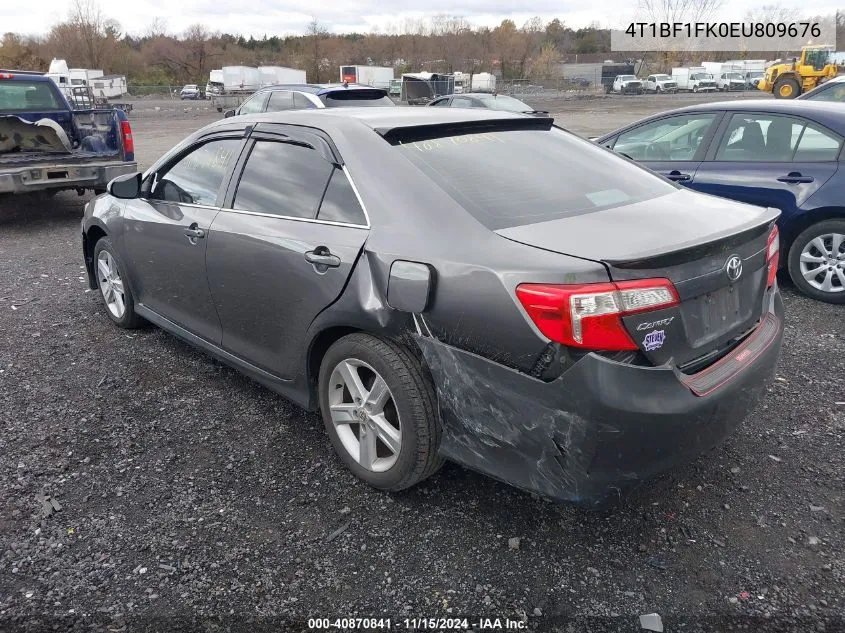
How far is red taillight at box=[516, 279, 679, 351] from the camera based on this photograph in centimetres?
214

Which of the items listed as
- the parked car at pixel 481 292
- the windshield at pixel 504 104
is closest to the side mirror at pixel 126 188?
the parked car at pixel 481 292

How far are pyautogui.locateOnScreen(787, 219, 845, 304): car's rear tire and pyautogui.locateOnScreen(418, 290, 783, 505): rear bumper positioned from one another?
3200mm

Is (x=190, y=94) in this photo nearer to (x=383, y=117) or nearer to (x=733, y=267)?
(x=383, y=117)

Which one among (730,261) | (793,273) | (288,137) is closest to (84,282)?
(288,137)

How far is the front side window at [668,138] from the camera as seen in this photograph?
5965 mm

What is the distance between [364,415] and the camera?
2.87 meters

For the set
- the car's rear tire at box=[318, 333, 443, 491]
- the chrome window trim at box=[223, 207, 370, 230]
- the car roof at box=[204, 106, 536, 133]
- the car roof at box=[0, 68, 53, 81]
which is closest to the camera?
the car's rear tire at box=[318, 333, 443, 491]

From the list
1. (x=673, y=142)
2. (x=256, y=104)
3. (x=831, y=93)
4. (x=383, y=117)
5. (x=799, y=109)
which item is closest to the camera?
(x=383, y=117)

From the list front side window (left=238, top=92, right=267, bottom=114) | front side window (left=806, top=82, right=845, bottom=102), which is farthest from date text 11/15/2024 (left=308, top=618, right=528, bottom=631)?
front side window (left=238, top=92, right=267, bottom=114)

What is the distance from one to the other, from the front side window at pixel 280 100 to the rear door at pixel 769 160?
8.75 meters

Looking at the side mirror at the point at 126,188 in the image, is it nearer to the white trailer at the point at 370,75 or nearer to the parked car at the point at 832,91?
the parked car at the point at 832,91

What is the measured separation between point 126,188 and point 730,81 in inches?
2539

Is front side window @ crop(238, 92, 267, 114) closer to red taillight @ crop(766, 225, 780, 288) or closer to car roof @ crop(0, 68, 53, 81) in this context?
car roof @ crop(0, 68, 53, 81)

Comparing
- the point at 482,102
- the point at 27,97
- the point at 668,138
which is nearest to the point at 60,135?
the point at 27,97
